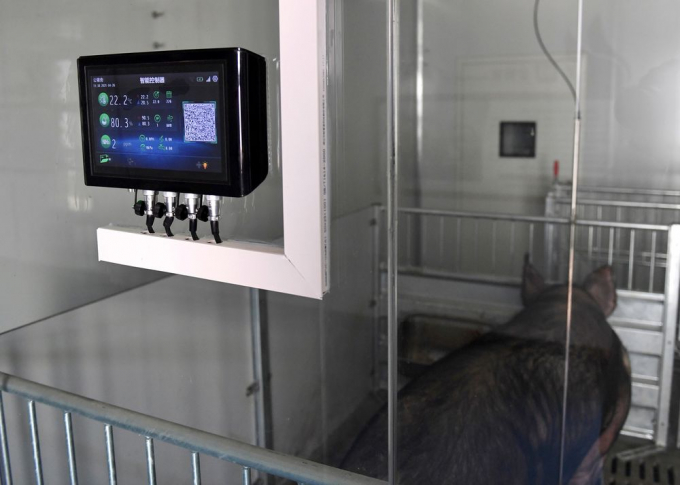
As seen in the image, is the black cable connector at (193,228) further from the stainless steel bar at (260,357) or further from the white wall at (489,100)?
the white wall at (489,100)

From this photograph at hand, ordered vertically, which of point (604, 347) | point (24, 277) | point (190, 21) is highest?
point (190, 21)

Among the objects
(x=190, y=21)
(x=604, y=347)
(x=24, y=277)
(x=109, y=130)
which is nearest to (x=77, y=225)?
(x=24, y=277)

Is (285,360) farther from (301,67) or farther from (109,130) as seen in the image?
(301,67)

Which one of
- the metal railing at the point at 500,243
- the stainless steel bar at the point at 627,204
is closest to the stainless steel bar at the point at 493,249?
the metal railing at the point at 500,243

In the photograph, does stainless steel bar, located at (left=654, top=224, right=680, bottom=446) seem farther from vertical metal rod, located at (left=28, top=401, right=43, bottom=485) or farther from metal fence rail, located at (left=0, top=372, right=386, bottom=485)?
vertical metal rod, located at (left=28, top=401, right=43, bottom=485)

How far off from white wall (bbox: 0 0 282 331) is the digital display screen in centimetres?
17

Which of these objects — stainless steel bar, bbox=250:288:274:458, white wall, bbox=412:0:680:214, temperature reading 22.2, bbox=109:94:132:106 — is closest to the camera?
temperature reading 22.2, bbox=109:94:132:106

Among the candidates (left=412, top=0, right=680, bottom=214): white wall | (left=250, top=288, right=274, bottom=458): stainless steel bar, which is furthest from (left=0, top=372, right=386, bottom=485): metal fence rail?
(left=412, top=0, right=680, bottom=214): white wall

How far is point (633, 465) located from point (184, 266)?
1.54 metres

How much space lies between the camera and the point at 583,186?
7.94ft

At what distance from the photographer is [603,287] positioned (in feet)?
6.89

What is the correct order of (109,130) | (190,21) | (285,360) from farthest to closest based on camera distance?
1. (285,360)
2. (190,21)
3. (109,130)

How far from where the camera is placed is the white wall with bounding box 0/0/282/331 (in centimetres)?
109

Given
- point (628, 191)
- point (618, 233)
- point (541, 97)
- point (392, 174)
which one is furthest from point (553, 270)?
point (392, 174)
